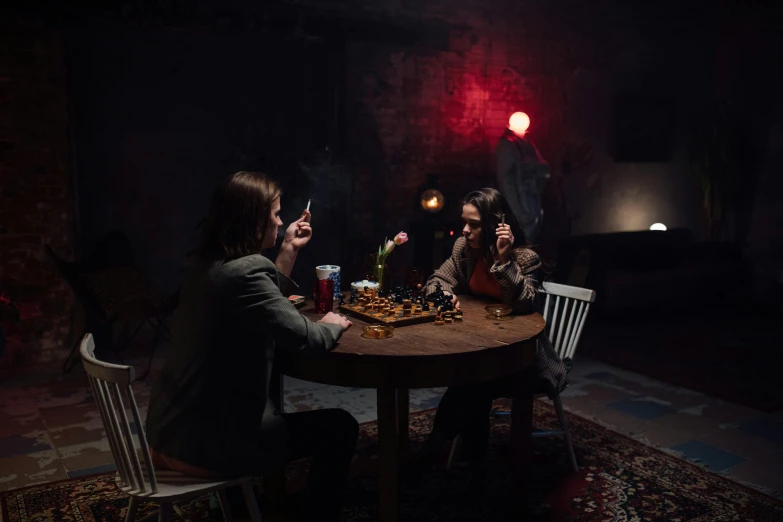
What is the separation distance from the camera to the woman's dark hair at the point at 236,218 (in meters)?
2.13

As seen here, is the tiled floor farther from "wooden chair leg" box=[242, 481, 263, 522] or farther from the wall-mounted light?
the wall-mounted light

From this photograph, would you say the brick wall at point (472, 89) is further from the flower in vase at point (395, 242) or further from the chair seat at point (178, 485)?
the chair seat at point (178, 485)

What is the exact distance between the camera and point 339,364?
2262mm

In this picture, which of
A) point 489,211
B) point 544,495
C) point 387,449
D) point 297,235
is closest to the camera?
point 387,449

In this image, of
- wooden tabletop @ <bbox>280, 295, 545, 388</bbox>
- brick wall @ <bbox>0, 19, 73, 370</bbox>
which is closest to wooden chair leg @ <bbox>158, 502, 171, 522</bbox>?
wooden tabletop @ <bbox>280, 295, 545, 388</bbox>

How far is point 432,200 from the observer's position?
255 inches

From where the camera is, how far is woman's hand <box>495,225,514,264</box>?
2879mm

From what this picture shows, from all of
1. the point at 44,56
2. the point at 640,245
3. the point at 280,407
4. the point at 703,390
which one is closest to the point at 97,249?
the point at 44,56

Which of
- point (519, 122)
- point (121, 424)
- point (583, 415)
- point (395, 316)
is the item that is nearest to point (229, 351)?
point (121, 424)

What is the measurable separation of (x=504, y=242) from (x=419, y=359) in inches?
33.6

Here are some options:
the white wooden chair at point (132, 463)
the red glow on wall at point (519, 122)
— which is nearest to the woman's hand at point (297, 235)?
the white wooden chair at point (132, 463)

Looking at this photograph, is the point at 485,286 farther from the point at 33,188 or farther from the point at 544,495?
the point at 33,188

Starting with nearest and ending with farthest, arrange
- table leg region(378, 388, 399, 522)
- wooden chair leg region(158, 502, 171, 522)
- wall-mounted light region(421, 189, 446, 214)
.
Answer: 1. wooden chair leg region(158, 502, 171, 522)
2. table leg region(378, 388, 399, 522)
3. wall-mounted light region(421, 189, 446, 214)

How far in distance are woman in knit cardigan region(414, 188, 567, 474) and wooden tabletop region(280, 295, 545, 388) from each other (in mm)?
403
